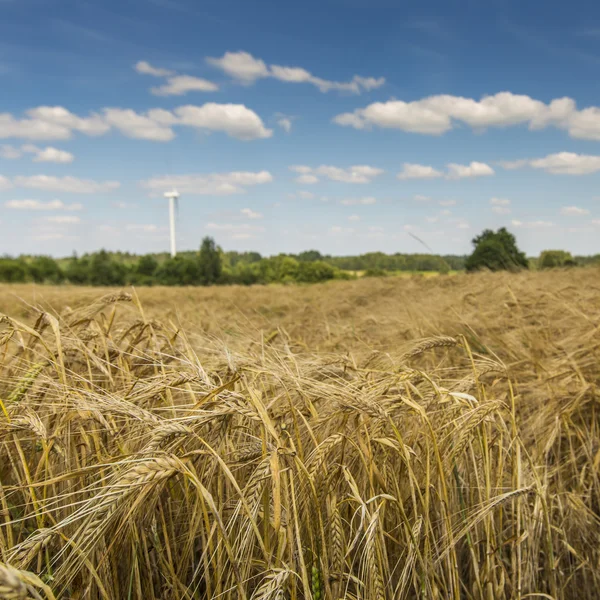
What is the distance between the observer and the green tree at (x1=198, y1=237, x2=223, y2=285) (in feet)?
129

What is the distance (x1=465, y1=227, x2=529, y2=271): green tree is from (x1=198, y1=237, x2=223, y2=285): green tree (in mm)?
20999

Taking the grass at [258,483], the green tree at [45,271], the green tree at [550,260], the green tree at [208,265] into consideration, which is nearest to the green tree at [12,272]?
the green tree at [45,271]

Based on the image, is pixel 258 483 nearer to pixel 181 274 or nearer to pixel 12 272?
pixel 181 274

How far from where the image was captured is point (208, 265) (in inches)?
1564

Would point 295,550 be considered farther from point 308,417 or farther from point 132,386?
point 132,386

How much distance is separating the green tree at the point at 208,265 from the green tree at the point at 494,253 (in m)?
21.0

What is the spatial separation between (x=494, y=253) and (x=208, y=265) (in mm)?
25399

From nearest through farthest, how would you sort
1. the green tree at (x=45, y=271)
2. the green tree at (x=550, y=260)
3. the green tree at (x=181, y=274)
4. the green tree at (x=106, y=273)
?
the green tree at (x=550, y=260) → the green tree at (x=181, y=274) → the green tree at (x=106, y=273) → the green tree at (x=45, y=271)

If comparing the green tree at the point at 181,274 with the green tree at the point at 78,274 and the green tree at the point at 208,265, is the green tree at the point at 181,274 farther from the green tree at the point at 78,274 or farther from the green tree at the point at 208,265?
the green tree at the point at 78,274

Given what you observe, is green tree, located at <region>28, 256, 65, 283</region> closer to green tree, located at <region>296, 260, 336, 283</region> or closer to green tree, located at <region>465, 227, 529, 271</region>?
green tree, located at <region>296, 260, 336, 283</region>

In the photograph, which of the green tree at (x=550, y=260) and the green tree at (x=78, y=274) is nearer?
the green tree at (x=550, y=260)

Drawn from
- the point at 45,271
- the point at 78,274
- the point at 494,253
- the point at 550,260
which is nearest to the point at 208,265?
the point at 78,274

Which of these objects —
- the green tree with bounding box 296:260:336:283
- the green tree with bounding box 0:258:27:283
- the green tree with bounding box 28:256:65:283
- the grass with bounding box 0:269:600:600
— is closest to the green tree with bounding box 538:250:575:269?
the grass with bounding box 0:269:600:600

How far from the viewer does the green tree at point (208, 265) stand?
1545 inches
